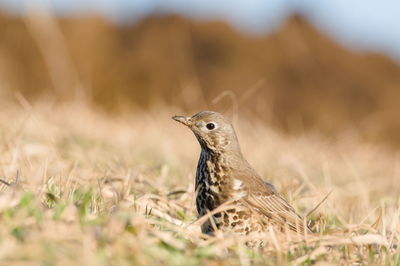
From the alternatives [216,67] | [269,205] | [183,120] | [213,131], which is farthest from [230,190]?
[216,67]

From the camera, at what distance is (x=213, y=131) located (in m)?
4.53

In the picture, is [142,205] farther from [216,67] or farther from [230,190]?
[216,67]

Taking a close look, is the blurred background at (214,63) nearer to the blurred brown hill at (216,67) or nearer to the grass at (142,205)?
the blurred brown hill at (216,67)

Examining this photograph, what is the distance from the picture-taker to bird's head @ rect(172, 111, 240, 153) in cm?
451

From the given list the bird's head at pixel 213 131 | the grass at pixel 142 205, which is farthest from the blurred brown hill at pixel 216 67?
the bird's head at pixel 213 131

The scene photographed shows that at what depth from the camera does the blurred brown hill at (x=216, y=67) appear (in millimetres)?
23828

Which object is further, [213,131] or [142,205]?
[213,131]

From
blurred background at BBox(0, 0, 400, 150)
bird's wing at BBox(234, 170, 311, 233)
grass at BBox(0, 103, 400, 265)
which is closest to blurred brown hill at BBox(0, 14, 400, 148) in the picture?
blurred background at BBox(0, 0, 400, 150)

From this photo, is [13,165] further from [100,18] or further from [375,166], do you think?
[100,18]

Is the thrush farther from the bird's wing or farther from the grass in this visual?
the grass

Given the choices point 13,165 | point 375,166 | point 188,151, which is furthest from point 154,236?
point 375,166

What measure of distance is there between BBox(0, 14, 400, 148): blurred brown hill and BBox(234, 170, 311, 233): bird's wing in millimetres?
17382

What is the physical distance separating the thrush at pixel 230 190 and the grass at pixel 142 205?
0.17 m

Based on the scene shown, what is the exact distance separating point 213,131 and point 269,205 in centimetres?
59
